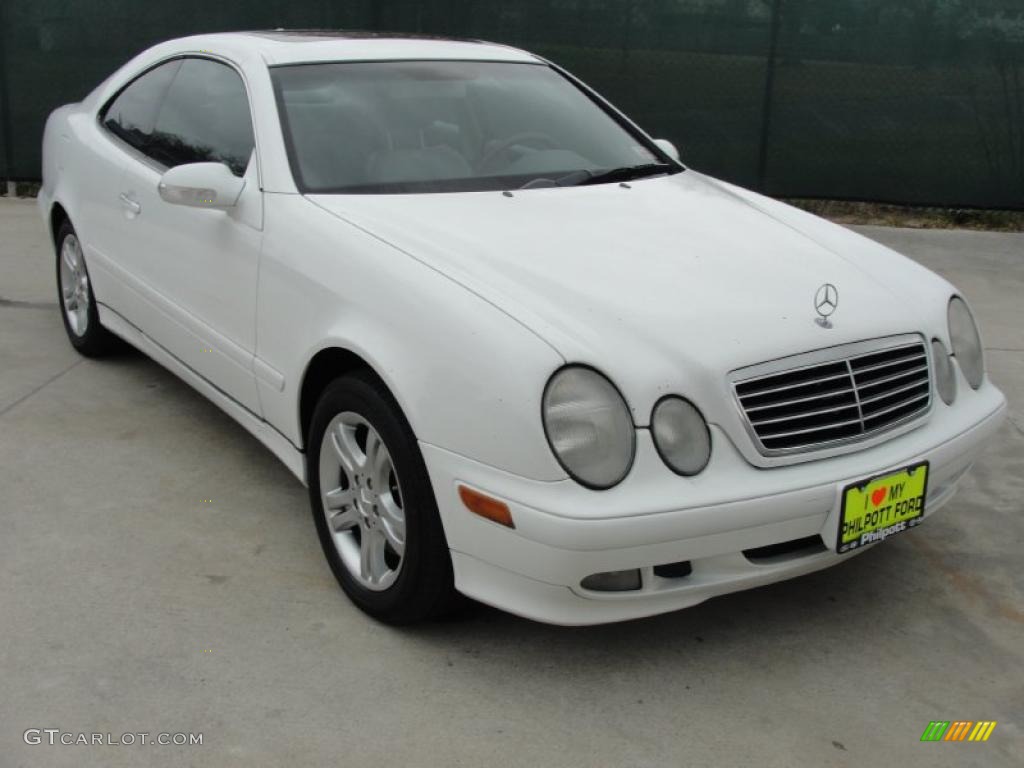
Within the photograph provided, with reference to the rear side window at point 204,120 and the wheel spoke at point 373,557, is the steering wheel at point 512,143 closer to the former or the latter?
the rear side window at point 204,120

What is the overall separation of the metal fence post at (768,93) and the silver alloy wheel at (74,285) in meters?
5.14

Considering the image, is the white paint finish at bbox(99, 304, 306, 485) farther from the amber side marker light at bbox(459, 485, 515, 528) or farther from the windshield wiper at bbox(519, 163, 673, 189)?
the windshield wiper at bbox(519, 163, 673, 189)

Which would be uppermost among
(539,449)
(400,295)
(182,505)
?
(400,295)

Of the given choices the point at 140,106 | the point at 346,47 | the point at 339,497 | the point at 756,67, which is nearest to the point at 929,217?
the point at 756,67

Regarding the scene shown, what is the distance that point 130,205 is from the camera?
4.34m

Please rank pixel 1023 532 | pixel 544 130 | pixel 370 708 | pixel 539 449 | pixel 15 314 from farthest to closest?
pixel 15 314, pixel 544 130, pixel 1023 532, pixel 370 708, pixel 539 449

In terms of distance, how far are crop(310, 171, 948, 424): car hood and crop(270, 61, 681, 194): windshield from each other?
0.17m

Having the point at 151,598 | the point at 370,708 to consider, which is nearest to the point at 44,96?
the point at 151,598

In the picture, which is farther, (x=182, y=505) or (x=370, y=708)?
(x=182, y=505)

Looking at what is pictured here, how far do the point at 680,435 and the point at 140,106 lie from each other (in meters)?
2.95

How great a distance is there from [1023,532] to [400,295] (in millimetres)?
2221

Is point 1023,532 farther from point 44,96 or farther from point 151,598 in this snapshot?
point 44,96

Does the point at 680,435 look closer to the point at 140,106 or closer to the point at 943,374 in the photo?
the point at 943,374

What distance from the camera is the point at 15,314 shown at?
5.86 metres
